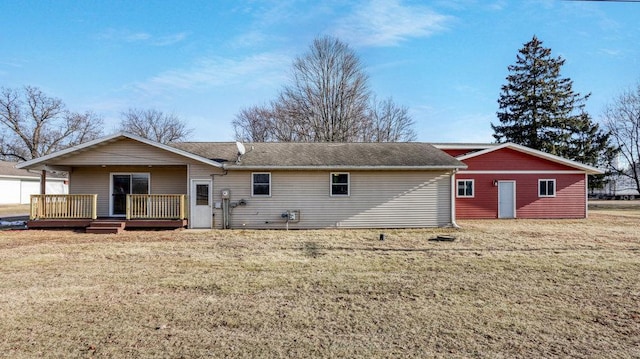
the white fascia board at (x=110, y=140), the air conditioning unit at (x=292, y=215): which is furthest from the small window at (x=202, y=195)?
the air conditioning unit at (x=292, y=215)

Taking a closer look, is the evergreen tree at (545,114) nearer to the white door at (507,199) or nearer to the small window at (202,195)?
the white door at (507,199)

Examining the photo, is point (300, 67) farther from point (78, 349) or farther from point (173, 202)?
point (78, 349)

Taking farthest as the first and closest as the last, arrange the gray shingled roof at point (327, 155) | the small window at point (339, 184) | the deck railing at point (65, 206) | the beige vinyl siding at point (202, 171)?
1. the small window at point (339, 184)
2. the gray shingled roof at point (327, 155)
3. the beige vinyl siding at point (202, 171)
4. the deck railing at point (65, 206)

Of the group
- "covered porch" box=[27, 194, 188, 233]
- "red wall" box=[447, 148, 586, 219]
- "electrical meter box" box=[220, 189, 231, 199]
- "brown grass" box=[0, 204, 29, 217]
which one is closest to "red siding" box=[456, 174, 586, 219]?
"red wall" box=[447, 148, 586, 219]

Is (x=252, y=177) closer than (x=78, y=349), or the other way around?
(x=78, y=349)

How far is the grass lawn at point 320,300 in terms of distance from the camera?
3814 millimetres

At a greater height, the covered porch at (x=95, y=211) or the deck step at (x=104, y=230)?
the covered porch at (x=95, y=211)

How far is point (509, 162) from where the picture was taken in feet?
60.1

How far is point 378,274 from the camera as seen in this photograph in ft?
22.6

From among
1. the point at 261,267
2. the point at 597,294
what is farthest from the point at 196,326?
the point at 597,294

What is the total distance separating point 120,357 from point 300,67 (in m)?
30.8

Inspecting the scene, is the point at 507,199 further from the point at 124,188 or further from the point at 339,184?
the point at 124,188

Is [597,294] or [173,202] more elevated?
[173,202]

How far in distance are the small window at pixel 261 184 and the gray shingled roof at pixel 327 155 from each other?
0.55 meters
